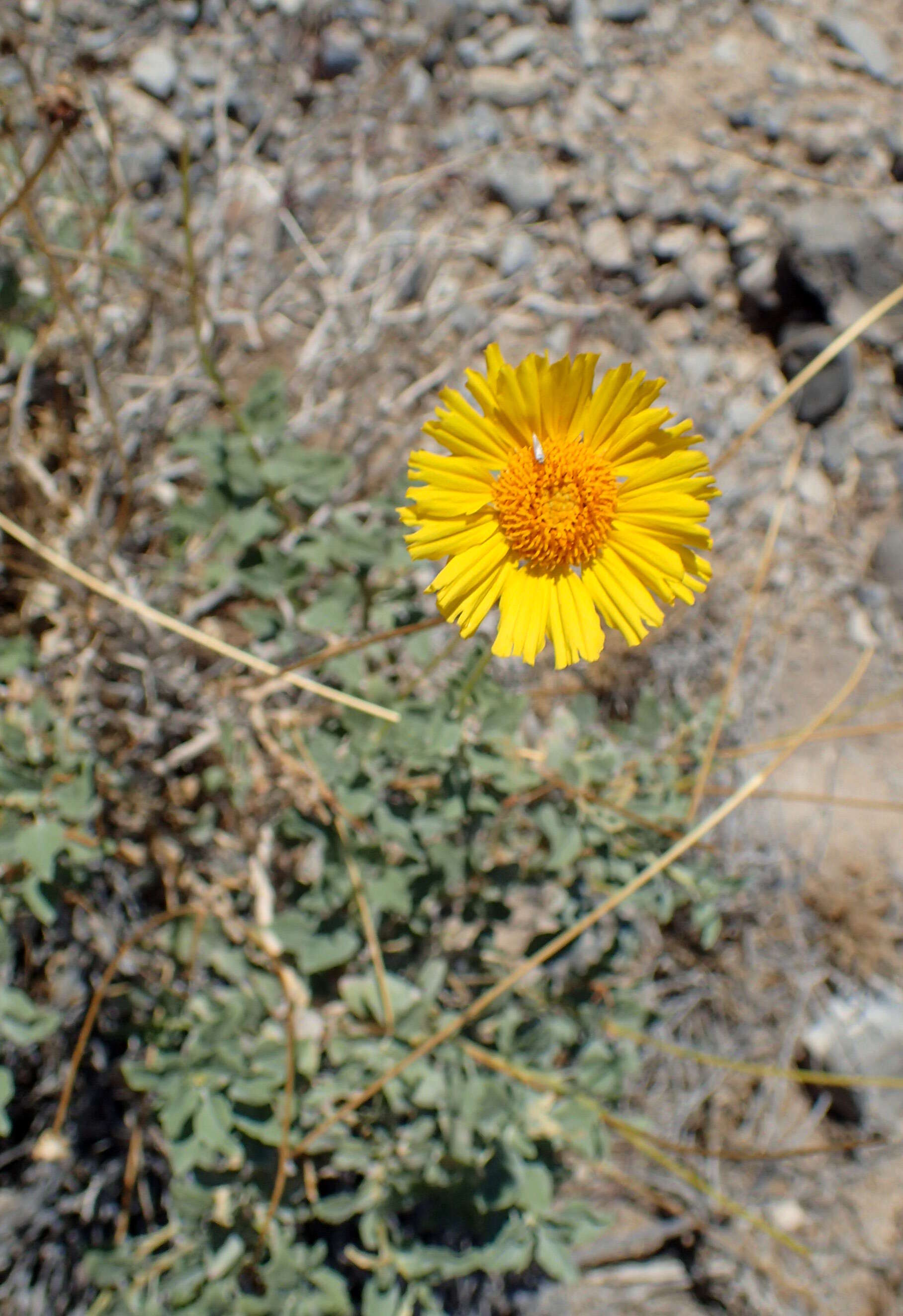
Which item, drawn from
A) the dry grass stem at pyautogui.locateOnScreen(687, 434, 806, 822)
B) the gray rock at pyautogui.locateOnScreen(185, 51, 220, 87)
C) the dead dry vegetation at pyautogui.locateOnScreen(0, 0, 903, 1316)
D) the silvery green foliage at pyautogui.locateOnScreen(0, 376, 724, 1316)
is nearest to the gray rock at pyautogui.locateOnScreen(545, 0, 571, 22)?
the dead dry vegetation at pyautogui.locateOnScreen(0, 0, 903, 1316)

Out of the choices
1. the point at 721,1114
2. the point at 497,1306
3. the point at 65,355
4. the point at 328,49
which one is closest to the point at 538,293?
the point at 328,49

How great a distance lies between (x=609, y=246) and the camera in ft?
13.3

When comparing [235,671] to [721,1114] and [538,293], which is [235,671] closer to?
[538,293]

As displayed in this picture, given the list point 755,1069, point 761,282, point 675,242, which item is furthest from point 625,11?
point 755,1069

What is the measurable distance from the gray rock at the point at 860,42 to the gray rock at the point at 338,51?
6.69ft

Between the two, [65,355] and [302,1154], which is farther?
[65,355]

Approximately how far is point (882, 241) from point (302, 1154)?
4.06m

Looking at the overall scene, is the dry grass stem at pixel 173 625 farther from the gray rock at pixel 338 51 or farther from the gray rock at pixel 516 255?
the gray rock at pixel 338 51

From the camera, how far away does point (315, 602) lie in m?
2.70

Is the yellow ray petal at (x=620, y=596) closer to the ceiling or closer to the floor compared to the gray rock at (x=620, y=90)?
closer to the floor

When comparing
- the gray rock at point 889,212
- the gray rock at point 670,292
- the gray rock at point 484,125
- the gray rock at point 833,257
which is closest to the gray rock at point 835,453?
the gray rock at point 833,257

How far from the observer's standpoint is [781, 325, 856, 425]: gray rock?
13.1ft

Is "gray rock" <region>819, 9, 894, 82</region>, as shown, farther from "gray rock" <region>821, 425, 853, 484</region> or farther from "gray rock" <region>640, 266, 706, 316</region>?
"gray rock" <region>821, 425, 853, 484</region>

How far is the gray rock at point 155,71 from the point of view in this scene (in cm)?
380
